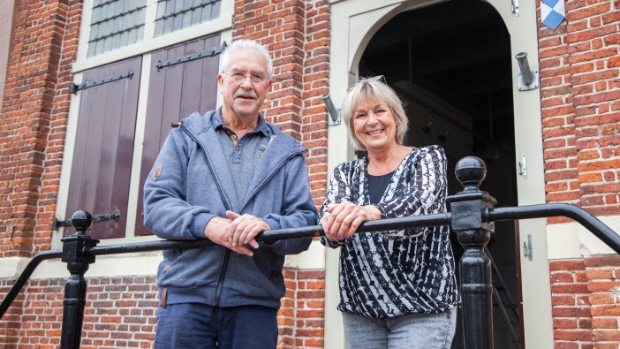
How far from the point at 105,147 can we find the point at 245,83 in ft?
14.5

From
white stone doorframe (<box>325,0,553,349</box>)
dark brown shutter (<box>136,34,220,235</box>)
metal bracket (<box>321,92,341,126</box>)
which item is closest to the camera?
white stone doorframe (<box>325,0,553,349</box>)

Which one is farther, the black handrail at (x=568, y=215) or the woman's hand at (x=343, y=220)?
the woman's hand at (x=343, y=220)

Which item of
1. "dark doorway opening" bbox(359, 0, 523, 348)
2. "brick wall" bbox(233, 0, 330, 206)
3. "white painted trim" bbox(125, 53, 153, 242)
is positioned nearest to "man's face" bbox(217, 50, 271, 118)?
"brick wall" bbox(233, 0, 330, 206)

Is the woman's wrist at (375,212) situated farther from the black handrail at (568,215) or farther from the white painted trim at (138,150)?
the white painted trim at (138,150)

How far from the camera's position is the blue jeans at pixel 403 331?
1.96 meters

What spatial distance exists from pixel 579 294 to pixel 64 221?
16.1ft

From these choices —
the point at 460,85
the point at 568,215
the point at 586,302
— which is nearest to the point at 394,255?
the point at 568,215

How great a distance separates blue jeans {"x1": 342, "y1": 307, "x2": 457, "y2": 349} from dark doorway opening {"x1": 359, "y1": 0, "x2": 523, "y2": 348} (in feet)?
13.8

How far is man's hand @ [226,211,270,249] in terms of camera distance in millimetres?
1975

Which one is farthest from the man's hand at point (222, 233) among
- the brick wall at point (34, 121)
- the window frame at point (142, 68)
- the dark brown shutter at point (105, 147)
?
the brick wall at point (34, 121)

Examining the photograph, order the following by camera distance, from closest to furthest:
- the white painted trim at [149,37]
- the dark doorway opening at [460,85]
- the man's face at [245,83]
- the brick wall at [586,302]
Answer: the man's face at [245,83], the brick wall at [586,302], the white painted trim at [149,37], the dark doorway opening at [460,85]

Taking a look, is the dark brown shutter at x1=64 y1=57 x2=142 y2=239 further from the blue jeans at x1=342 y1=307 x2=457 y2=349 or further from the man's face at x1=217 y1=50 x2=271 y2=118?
the blue jeans at x1=342 y1=307 x2=457 y2=349

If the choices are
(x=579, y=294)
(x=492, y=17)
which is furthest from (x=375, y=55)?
(x=579, y=294)

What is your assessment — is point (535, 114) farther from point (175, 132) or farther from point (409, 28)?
point (409, 28)
